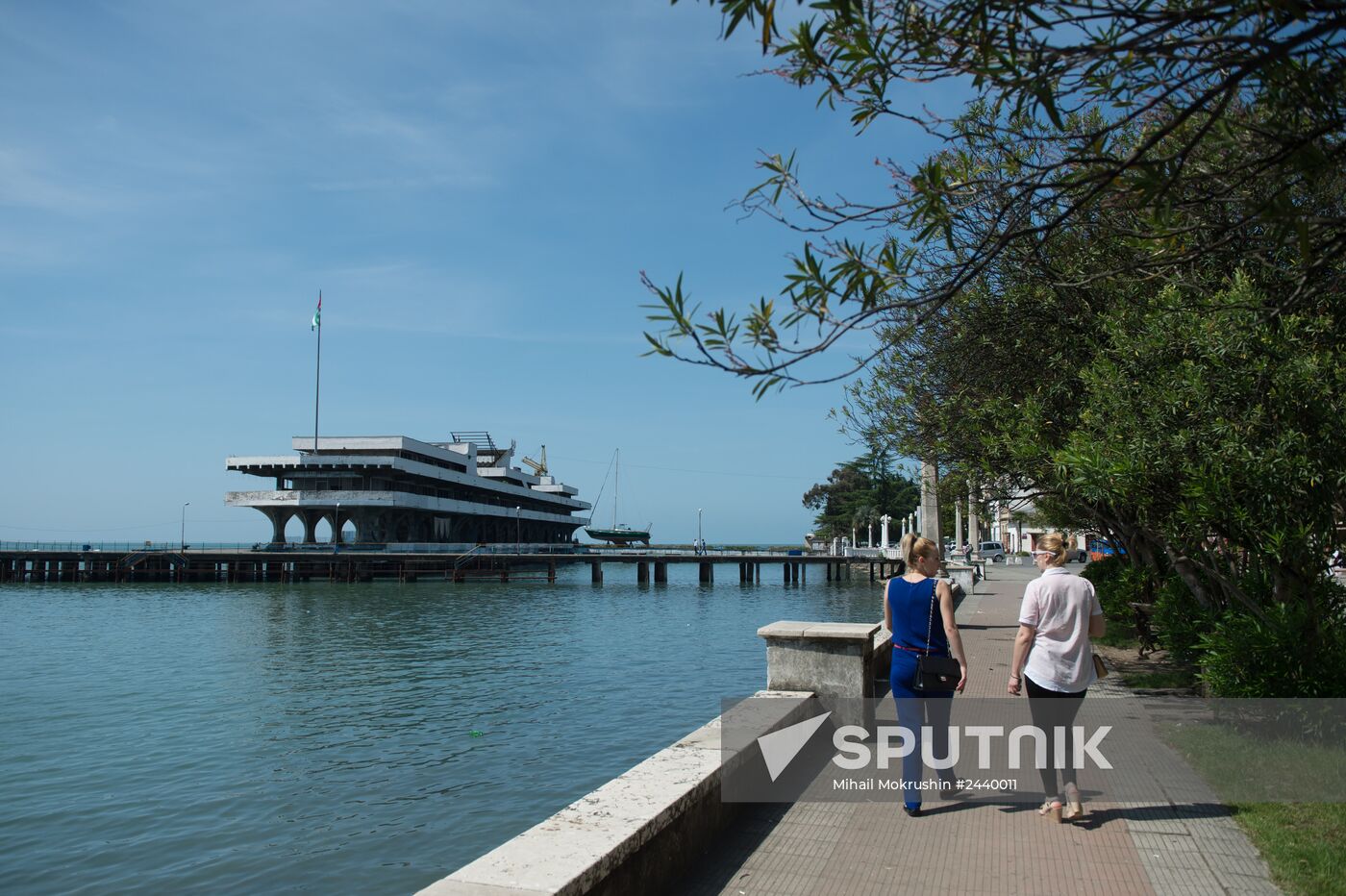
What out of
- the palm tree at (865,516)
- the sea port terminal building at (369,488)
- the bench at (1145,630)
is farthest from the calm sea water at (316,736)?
the palm tree at (865,516)

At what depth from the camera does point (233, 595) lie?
57.4 m

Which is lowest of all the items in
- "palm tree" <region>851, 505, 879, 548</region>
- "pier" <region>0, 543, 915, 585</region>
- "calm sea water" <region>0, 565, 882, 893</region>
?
"calm sea water" <region>0, 565, 882, 893</region>

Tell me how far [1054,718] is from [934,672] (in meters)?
0.71

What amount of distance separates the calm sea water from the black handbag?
545 centimetres

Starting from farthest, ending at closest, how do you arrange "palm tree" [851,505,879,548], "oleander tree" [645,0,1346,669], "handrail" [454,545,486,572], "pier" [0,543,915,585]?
"palm tree" [851,505,879,548] → "pier" [0,543,915,585] → "handrail" [454,545,486,572] → "oleander tree" [645,0,1346,669]

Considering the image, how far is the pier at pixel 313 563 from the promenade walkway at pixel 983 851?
62.7 meters

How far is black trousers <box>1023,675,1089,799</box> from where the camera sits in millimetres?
5684

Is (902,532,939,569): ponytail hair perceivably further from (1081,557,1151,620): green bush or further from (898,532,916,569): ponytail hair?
(1081,557,1151,620): green bush

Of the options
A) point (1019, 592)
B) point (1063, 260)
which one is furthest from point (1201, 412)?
point (1019, 592)

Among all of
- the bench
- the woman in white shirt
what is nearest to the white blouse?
the woman in white shirt

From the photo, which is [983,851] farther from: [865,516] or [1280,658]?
[865,516]

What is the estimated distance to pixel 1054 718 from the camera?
5.71 meters

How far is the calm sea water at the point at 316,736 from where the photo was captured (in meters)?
9.98

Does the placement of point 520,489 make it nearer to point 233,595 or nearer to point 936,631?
point 233,595
